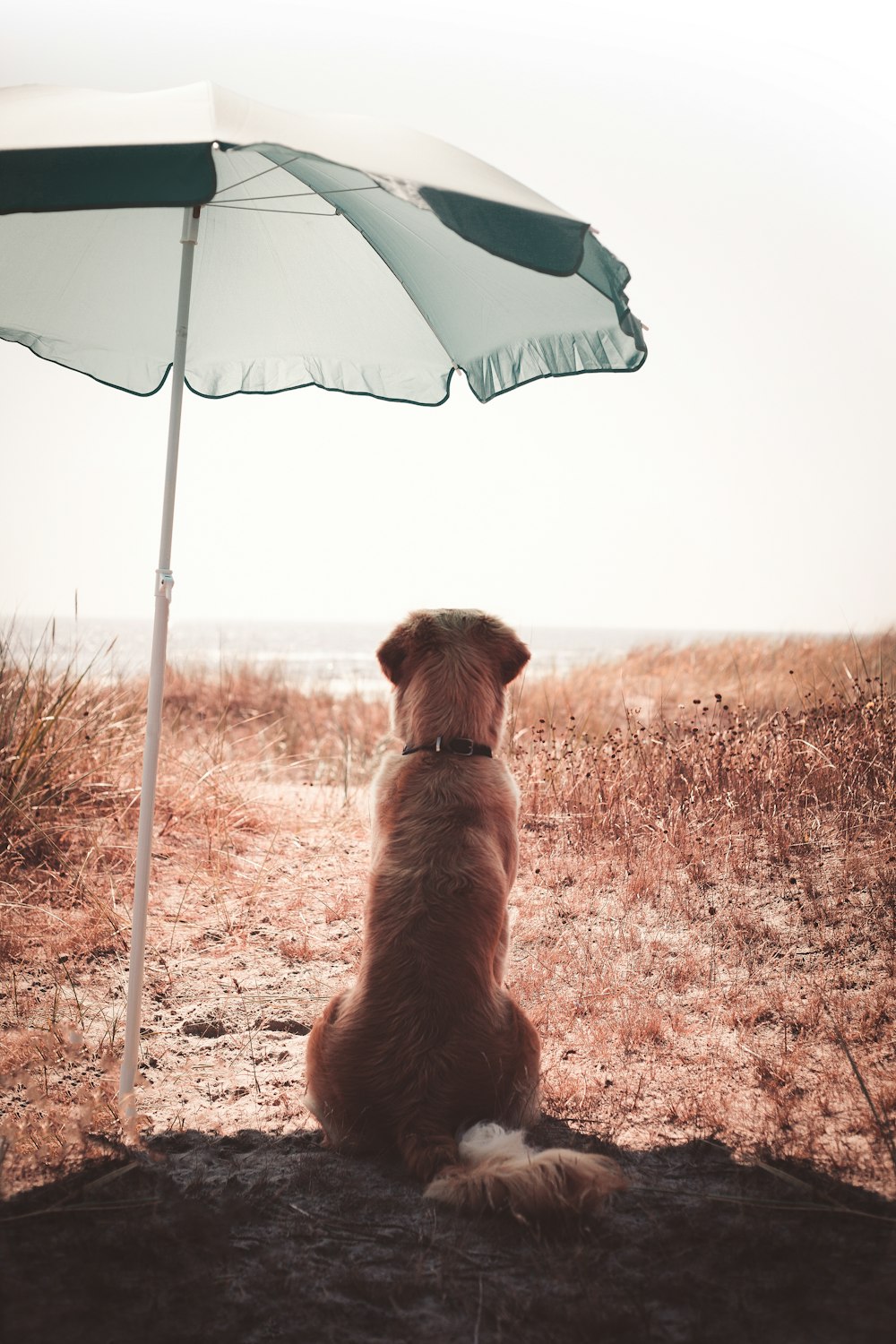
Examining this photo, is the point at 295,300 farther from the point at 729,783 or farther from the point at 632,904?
the point at 729,783

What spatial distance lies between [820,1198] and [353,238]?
369 centimetres

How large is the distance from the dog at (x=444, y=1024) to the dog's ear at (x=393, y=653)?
344 mm

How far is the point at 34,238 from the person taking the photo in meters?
3.72

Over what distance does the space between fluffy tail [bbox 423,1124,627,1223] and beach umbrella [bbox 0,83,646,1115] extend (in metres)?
1.17

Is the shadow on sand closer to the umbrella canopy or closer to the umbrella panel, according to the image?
the umbrella canopy

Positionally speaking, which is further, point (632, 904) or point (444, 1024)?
point (632, 904)

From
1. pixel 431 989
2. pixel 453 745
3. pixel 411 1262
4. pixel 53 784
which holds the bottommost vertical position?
pixel 411 1262

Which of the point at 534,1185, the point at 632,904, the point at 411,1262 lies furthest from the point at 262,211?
the point at 632,904

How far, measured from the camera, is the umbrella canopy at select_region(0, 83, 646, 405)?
7.61ft

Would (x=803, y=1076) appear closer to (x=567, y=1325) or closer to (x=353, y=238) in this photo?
(x=567, y=1325)

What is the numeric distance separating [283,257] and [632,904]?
365 centimetres

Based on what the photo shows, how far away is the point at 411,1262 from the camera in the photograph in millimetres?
2383

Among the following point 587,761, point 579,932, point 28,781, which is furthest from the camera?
point 587,761

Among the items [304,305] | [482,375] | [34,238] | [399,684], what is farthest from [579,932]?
[34,238]
